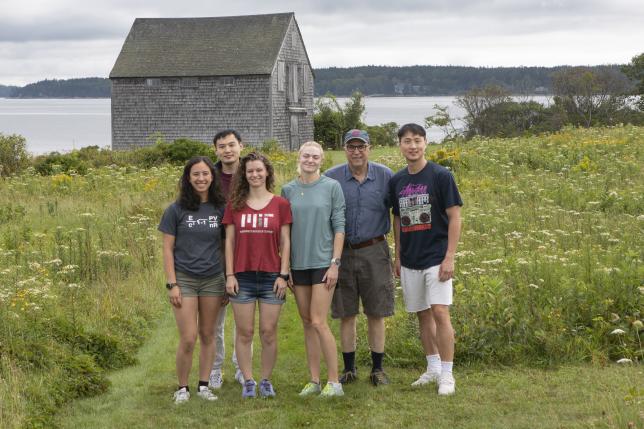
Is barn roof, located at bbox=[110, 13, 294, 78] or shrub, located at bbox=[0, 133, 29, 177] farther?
barn roof, located at bbox=[110, 13, 294, 78]

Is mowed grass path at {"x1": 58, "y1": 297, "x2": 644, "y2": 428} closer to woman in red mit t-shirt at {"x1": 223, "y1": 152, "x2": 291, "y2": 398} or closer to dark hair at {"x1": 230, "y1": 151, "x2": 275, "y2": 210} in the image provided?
woman in red mit t-shirt at {"x1": 223, "y1": 152, "x2": 291, "y2": 398}

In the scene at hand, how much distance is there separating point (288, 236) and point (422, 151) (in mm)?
1267

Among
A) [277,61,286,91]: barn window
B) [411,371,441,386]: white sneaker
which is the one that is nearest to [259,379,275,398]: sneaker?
[411,371,441,386]: white sneaker

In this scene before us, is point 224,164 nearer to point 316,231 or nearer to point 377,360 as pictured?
point 316,231

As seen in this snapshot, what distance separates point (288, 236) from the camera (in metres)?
7.35

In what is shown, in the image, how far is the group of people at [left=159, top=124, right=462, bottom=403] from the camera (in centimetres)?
734

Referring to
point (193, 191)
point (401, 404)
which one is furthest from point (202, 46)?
point (401, 404)

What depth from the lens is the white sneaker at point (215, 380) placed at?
26.2 feet

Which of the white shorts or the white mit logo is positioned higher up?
the white mit logo

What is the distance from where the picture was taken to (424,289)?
7586 millimetres

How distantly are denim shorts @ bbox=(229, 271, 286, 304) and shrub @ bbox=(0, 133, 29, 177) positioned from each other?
2247cm

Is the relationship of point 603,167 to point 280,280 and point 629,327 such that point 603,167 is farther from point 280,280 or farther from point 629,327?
point 280,280

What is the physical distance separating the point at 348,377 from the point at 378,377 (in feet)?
0.89

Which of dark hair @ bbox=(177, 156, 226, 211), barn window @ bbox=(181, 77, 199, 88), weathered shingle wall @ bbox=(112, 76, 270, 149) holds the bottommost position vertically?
dark hair @ bbox=(177, 156, 226, 211)
